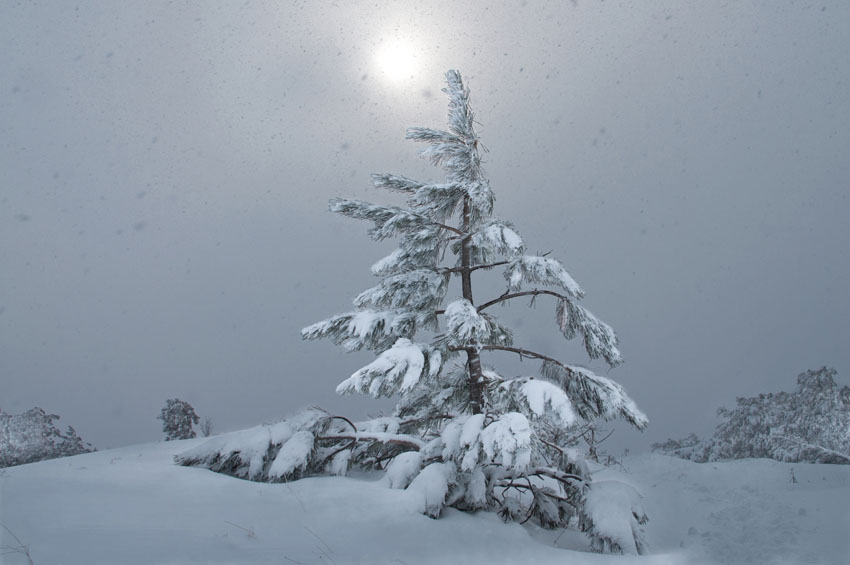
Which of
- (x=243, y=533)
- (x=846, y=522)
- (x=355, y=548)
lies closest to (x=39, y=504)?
(x=243, y=533)

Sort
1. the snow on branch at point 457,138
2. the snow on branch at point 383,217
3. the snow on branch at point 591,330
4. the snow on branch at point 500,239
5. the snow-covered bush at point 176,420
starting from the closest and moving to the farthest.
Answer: the snow on branch at point 500,239 → the snow on branch at point 591,330 → the snow on branch at point 383,217 → the snow on branch at point 457,138 → the snow-covered bush at point 176,420

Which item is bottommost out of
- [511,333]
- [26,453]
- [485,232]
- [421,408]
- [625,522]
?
[26,453]

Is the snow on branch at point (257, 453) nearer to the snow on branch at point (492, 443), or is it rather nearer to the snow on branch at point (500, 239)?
the snow on branch at point (492, 443)

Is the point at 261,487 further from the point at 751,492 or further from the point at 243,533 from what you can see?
the point at 751,492

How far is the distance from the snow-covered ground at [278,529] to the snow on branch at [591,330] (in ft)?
8.88

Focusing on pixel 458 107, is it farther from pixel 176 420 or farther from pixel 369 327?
pixel 176 420

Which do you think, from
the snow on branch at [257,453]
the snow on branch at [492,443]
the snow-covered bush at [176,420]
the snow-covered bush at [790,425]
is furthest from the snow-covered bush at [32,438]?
the snow-covered bush at [790,425]

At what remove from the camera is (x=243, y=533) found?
13.1 ft

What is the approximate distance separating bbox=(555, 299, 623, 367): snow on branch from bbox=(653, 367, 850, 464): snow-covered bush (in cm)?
1985

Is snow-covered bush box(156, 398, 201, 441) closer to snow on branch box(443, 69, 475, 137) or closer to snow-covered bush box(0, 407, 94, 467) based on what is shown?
snow-covered bush box(0, 407, 94, 467)

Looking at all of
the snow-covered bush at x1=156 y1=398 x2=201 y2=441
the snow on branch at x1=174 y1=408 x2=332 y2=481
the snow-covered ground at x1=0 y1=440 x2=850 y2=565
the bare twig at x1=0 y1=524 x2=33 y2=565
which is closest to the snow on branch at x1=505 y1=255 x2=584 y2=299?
the snow-covered ground at x1=0 y1=440 x2=850 y2=565

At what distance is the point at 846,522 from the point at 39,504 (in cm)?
1161

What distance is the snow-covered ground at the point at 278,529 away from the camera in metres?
3.57

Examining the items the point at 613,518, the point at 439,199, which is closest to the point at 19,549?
the point at 613,518
